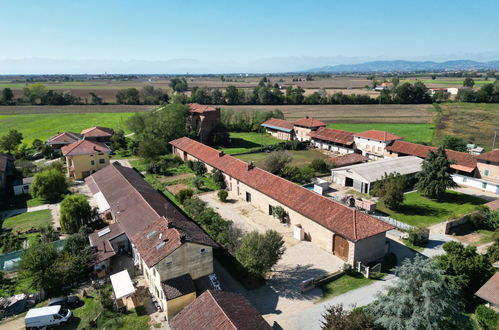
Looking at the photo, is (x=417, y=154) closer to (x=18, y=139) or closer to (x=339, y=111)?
(x=339, y=111)

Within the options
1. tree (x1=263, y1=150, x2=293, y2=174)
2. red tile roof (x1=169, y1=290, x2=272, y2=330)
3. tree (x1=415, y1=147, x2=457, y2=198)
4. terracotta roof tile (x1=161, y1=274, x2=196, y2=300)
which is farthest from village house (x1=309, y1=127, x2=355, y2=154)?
red tile roof (x1=169, y1=290, x2=272, y2=330)

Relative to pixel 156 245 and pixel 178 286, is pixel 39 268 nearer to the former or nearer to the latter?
pixel 156 245

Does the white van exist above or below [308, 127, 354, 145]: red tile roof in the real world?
below

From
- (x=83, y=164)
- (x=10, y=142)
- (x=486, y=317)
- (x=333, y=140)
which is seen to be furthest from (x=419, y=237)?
(x=10, y=142)

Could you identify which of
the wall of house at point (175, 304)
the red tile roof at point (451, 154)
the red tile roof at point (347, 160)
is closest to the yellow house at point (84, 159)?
the wall of house at point (175, 304)

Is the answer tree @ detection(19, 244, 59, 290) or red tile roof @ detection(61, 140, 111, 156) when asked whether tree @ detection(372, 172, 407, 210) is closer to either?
tree @ detection(19, 244, 59, 290)

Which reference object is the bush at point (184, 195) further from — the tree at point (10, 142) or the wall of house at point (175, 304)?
the tree at point (10, 142)
